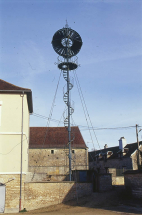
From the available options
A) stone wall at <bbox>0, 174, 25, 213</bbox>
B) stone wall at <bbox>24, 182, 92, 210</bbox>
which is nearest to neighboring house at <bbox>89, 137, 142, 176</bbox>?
stone wall at <bbox>24, 182, 92, 210</bbox>

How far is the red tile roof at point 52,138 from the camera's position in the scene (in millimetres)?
33500

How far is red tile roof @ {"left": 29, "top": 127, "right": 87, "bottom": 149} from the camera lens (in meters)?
33.5

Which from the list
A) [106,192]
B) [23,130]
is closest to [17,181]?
[23,130]

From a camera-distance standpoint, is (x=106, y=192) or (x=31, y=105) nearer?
(x=106, y=192)

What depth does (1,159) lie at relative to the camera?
657 inches

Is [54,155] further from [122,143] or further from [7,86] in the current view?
[7,86]

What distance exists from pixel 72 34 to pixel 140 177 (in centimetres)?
1590

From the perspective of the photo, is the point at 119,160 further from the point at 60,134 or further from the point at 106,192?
the point at 106,192

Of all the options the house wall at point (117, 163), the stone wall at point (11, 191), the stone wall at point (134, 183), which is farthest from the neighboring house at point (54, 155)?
the stone wall at point (11, 191)

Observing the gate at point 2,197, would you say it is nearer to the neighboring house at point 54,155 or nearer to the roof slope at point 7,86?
the roof slope at point 7,86

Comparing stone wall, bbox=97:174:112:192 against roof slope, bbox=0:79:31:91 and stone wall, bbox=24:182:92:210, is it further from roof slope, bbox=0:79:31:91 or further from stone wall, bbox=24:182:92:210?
roof slope, bbox=0:79:31:91

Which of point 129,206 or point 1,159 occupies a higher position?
point 1,159

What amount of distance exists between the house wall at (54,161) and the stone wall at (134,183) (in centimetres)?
1406

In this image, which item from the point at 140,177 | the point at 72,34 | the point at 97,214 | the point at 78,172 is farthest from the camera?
the point at 72,34
